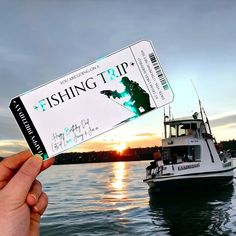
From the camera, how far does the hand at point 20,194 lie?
6.46ft

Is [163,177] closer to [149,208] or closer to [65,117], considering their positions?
[149,208]

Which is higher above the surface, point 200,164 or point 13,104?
point 13,104

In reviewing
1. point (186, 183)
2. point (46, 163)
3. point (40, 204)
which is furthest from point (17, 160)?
point (186, 183)

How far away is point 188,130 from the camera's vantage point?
1166 inches

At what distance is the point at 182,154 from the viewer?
94.9 feet

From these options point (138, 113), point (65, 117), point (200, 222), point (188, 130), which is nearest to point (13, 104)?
point (65, 117)

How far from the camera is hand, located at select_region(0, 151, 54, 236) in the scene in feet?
6.46

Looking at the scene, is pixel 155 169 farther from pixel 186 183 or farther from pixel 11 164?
pixel 11 164

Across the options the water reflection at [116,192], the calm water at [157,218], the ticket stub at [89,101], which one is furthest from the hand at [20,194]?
the water reflection at [116,192]

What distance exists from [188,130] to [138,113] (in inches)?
1102

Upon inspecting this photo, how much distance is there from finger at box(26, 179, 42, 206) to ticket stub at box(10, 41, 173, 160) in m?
0.20

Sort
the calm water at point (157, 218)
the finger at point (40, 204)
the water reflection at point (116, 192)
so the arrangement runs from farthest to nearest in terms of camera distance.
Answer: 1. the water reflection at point (116, 192)
2. the calm water at point (157, 218)
3. the finger at point (40, 204)

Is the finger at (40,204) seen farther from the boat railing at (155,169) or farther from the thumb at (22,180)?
the boat railing at (155,169)

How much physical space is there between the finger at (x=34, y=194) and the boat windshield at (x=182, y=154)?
81.9ft
